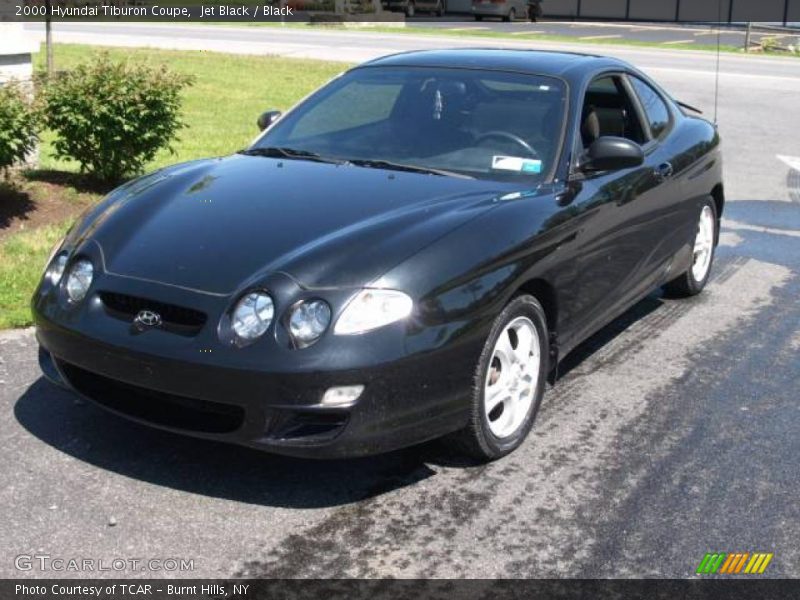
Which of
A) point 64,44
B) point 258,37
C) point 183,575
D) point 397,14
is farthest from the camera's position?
point 397,14

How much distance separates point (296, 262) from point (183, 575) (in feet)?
3.79

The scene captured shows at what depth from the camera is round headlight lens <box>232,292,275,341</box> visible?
3805mm

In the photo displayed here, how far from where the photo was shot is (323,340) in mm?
3762

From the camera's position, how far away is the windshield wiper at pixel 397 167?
4902mm

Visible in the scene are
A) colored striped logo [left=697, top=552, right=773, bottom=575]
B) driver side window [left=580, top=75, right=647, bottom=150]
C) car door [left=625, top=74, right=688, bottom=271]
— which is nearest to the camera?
colored striped logo [left=697, top=552, right=773, bottom=575]

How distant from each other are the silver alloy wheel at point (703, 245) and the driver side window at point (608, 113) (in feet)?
Answer: 3.86

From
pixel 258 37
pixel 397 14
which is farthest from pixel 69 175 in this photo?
pixel 397 14

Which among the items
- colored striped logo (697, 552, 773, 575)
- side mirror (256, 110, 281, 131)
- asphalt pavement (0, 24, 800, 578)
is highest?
side mirror (256, 110, 281, 131)

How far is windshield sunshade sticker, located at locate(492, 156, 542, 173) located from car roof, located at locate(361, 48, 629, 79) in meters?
0.64

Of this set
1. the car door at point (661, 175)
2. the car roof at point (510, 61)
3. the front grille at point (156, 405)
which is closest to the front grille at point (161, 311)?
the front grille at point (156, 405)

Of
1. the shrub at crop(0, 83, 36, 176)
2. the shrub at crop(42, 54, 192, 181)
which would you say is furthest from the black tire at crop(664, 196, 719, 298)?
the shrub at crop(0, 83, 36, 176)

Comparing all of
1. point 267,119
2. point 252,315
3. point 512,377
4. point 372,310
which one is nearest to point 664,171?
point 512,377

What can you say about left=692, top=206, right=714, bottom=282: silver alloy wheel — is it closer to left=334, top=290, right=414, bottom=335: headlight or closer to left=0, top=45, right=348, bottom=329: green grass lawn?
left=334, top=290, right=414, bottom=335: headlight

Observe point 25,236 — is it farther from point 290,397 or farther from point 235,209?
point 290,397
